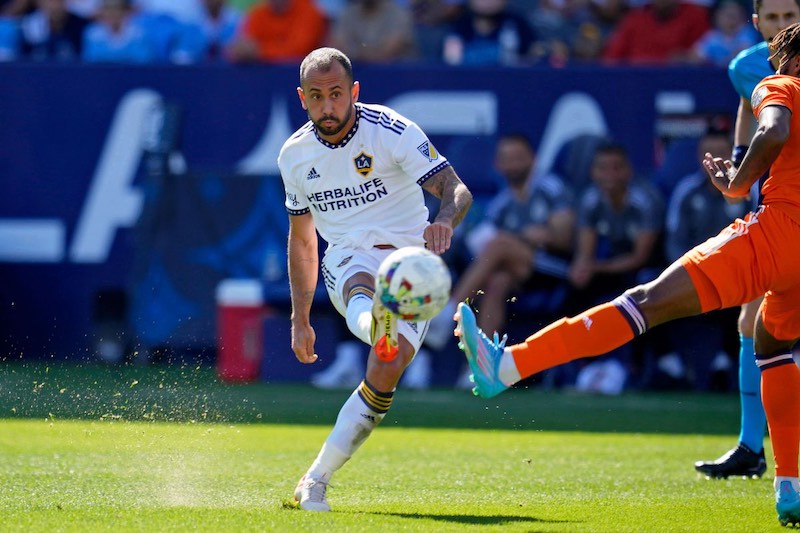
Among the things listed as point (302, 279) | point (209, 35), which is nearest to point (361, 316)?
point (302, 279)

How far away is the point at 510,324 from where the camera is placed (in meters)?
12.8

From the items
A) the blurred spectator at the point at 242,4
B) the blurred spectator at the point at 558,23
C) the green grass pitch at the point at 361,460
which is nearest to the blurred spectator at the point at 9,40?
the blurred spectator at the point at 242,4

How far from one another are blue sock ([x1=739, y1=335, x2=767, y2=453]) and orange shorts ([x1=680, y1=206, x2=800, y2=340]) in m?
1.85

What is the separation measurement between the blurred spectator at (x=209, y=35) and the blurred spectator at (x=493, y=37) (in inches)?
111

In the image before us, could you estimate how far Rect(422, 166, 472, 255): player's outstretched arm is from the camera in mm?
5848

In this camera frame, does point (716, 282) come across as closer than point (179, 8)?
Yes

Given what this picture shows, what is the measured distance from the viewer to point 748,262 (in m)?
5.83

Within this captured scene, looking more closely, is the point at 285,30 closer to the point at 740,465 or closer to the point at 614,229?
the point at 614,229

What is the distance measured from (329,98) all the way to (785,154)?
7.17 ft

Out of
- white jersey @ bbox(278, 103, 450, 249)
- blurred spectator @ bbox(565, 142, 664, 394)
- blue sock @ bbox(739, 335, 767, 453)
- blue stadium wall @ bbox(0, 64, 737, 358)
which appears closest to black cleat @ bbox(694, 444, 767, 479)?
blue sock @ bbox(739, 335, 767, 453)

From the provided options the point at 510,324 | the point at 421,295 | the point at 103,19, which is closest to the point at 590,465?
the point at 421,295

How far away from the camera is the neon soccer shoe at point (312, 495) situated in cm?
614

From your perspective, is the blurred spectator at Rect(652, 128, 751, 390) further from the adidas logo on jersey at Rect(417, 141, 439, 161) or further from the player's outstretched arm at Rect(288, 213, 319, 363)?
the player's outstretched arm at Rect(288, 213, 319, 363)

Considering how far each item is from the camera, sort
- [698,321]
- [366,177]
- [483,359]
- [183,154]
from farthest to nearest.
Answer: [183,154], [698,321], [366,177], [483,359]
